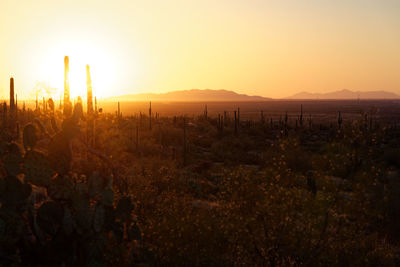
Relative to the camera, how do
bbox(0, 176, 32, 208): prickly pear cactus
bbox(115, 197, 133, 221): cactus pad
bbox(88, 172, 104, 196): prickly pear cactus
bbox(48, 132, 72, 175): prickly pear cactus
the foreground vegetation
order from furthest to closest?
bbox(48, 132, 72, 175): prickly pear cactus
bbox(115, 197, 133, 221): cactus pad
bbox(88, 172, 104, 196): prickly pear cactus
the foreground vegetation
bbox(0, 176, 32, 208): prickly pear cactus

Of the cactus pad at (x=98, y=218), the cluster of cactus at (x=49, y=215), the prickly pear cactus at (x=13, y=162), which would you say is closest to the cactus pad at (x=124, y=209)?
the cluster of cactus at (x=49, y=215)

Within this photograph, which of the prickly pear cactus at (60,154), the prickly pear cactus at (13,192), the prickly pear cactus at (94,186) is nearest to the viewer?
the prickly pear cactus at (13,192)

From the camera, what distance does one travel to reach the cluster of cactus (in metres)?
3.50

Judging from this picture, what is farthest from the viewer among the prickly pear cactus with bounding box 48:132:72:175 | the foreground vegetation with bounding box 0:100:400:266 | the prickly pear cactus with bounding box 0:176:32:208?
the prickly pear cactus with bounding box 48:132:72:175

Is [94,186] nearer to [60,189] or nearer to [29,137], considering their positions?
[60,189]

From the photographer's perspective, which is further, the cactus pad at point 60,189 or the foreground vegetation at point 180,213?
the cactus pad at point 60,189

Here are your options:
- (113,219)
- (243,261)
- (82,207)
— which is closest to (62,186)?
(82,207)

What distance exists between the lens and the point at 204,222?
22.2ft

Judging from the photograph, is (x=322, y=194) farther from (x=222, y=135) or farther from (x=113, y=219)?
(x=222, y=135)

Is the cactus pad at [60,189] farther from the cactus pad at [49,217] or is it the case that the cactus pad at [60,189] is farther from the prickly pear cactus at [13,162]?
the prickly pear cactus at [13,162]

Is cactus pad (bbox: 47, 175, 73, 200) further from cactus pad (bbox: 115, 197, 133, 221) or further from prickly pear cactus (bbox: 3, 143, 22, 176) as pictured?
cactus pad (bbox: 115, 197, 133, 221)

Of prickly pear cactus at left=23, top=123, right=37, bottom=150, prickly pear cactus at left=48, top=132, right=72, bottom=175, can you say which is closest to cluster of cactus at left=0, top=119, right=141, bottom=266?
prickly pear cactus at left=23, top=123, right=37, bottom=150

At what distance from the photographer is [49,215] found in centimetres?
356

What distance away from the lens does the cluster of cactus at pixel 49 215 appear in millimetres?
3504
